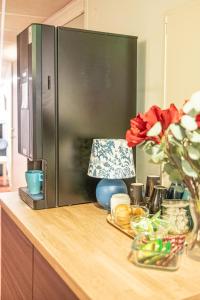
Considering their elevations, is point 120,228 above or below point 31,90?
below

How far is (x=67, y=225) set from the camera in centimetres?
143

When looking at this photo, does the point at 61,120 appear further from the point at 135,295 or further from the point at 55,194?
the point at 135,295

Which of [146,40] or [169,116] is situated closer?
[169,116]

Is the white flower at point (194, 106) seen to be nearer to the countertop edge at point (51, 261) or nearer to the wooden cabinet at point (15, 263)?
the countertop edge at point (51, 261)

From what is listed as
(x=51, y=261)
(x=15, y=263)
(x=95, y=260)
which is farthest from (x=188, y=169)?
(x=15, y=263)

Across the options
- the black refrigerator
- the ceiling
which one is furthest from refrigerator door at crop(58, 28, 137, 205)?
the ceiling

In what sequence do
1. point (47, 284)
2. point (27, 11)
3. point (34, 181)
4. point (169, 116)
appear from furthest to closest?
point (27, 11), point (34, 181), point (47, 284), point (169, 116)

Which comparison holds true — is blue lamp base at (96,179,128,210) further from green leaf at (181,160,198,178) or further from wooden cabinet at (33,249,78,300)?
green leaf at (181,160,198,178)

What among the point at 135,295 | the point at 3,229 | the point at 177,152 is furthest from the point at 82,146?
the point at 135,295

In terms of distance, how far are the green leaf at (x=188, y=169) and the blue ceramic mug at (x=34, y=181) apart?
0.85 metres

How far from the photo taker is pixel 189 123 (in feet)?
3.12

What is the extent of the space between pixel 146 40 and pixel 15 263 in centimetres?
124

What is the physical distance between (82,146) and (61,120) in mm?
161

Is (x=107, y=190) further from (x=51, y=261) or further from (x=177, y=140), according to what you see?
(x=177, y=140)
